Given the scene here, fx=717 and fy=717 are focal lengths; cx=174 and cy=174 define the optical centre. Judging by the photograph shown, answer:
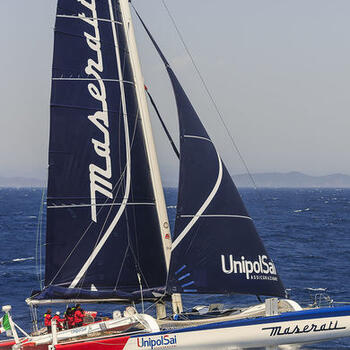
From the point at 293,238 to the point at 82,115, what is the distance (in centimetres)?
4728

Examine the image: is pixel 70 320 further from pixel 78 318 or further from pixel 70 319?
pixel 78 318

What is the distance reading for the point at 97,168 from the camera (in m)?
22.8

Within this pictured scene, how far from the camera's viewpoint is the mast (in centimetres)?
2306

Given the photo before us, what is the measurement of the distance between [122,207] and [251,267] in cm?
454

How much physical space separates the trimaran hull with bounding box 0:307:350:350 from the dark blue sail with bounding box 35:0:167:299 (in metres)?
3.04

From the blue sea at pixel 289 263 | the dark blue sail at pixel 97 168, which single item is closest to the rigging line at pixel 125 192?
the dark blue sail at pixel 97 168

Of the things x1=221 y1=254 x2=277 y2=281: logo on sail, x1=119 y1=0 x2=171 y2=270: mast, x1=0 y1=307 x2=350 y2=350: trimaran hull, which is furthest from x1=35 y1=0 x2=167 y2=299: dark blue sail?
x1=0 y1=307 x2=350 y2=350: trimaran hull

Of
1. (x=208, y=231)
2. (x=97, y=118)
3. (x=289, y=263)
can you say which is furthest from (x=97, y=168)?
(x=289, y=263)

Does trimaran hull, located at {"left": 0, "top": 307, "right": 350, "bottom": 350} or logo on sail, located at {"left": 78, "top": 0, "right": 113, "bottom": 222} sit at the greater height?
logo on sail, located at {"left": 78, "top": 0, "right": 113, "bottom": 222}

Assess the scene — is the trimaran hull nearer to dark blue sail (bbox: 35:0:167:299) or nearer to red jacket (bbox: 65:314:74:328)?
red jacket (bbox: 65:314:74:328)

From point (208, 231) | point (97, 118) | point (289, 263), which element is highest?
point (97, 118)

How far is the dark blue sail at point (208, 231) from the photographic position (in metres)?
21.2

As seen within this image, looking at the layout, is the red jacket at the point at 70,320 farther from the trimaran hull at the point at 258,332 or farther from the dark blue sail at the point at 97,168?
the trimaran hull at the point at 258,332

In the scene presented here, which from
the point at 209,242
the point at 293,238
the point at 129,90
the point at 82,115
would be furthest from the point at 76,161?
the point at 293,238
